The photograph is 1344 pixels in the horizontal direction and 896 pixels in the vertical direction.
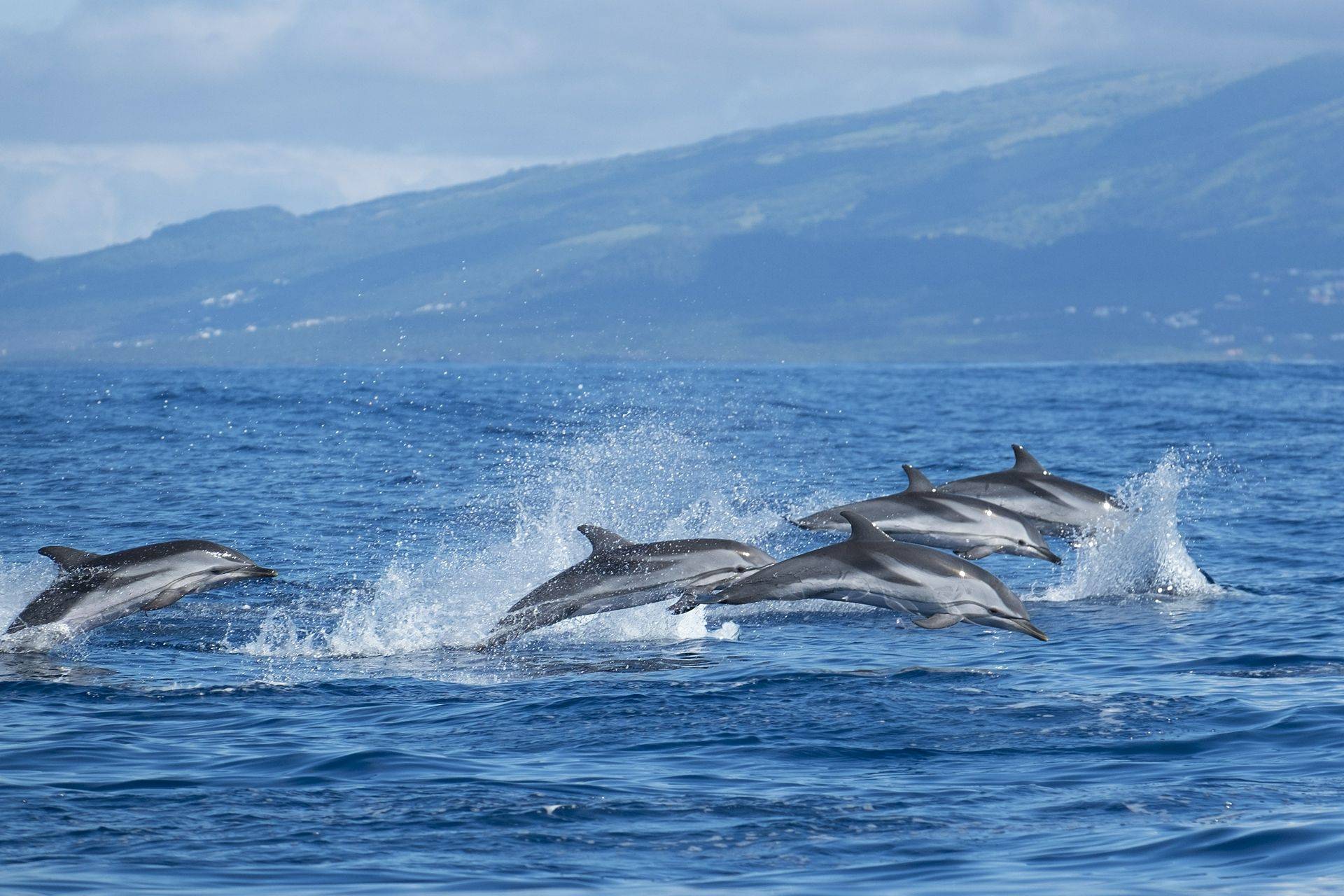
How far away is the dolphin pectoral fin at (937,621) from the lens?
14.1m

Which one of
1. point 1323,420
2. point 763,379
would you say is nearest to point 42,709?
point 1323,420

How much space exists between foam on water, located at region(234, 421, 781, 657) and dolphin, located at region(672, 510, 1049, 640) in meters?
3.10

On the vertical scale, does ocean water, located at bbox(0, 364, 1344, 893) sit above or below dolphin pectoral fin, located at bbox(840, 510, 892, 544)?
below

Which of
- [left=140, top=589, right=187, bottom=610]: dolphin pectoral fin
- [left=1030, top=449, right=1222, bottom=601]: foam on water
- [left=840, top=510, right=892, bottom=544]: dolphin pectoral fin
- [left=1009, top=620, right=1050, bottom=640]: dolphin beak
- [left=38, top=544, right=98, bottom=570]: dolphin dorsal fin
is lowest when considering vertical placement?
[left=1030, top=449, right=1222, bottom=601]: foam on water

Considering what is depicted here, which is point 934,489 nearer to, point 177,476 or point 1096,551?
point 1096,551

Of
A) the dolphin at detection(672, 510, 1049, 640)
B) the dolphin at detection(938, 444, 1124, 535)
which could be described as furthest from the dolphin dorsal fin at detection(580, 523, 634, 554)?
the dolphin at detection(938, 444, 1124, 535)

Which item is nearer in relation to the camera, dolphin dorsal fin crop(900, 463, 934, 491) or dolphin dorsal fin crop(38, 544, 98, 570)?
dolphin dorsal fin crop(38, 544, 98, 570)

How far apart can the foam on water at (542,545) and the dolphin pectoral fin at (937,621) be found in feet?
11.9

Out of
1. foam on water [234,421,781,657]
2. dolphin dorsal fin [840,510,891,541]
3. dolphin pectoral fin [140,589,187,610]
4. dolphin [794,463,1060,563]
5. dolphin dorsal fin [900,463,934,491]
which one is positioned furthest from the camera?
dolphin dorsal fin [900,463,934,491]

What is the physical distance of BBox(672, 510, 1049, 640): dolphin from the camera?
567 inches

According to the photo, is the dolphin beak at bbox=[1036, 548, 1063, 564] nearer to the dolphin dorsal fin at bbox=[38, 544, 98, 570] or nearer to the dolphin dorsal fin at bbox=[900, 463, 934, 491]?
the dolphin dorsal fin at bbox=[900, 463, 934, 491]

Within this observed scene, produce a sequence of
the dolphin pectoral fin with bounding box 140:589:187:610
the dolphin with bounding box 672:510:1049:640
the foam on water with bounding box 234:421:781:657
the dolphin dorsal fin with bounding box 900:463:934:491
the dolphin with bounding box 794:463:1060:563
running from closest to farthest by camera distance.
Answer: the dolphin with bounding box 672:510:1049:640, the dolphin pectoral fin with bounding box 140:589:187:610, the foam on water with bounding box 234:421:781:657, the dolphin with bounding box 794:463:1060:563, the dolphin dorsal fin with bounding box 900:463:934:491

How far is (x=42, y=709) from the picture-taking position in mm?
13672

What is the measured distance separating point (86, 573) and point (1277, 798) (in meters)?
10.3
